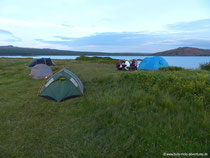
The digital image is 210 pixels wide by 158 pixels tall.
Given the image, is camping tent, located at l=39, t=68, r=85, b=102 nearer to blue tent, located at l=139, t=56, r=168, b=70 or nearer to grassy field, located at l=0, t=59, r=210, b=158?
grassy field, located at l=0, t=59, r=210, b=158

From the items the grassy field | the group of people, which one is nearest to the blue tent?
the group of people

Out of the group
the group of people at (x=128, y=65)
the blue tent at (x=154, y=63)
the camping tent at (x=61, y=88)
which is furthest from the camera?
the group of people at (x=128, y=65)

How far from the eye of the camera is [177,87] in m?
7.10

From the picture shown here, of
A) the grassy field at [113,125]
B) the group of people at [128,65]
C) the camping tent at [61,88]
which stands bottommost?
the grassy field at [113,125]

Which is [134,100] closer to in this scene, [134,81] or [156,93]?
[156,93]

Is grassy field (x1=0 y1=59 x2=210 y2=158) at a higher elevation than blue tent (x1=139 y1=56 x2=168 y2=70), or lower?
lower

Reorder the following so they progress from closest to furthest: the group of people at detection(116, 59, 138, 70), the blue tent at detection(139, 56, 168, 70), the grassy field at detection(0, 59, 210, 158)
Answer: the grassy field at detection(0, 59, 210, 158), the blue tent at detection(139, 56, 168, 70), the group of people at detection(116, 59, 138, 70)

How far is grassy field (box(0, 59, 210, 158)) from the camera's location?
381cm

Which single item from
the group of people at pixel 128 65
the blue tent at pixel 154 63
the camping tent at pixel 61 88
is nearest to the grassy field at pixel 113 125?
the camping tent at pixel 61 88

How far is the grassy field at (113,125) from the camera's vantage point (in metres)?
3.81

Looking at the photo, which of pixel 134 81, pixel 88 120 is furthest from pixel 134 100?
Answer: pixel 134 81

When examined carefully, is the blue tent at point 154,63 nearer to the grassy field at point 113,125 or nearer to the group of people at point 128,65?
the group of people at point 128,65

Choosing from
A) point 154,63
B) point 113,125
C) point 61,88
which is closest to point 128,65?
point 154,63

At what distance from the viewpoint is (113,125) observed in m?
4.91
